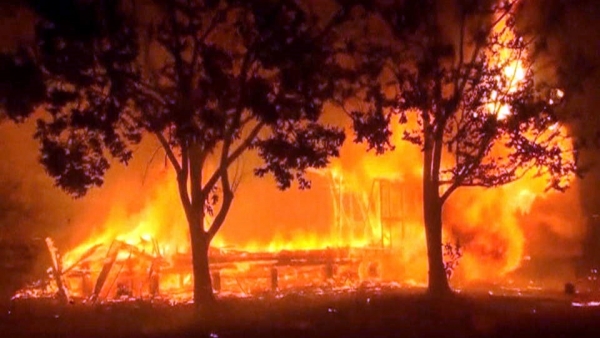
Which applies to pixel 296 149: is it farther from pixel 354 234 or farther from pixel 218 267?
pixel 354 234

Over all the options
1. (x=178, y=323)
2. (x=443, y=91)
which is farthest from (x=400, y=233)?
(x=178, y=323)

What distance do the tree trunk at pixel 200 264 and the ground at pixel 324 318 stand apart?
0.37 meters

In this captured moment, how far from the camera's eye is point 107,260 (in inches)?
972

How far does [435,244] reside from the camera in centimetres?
2175

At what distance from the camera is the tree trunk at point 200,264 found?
19.4 metres

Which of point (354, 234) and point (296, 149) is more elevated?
point (296, 149)

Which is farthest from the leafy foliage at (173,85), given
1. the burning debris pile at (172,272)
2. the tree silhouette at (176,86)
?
the burning debris pile at (172,272)

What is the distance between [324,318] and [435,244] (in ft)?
16.2

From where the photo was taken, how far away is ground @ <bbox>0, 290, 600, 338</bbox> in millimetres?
15977

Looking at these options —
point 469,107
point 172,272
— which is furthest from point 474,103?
point 172,272

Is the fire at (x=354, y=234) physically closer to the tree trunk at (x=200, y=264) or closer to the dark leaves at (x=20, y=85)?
the tree trunk at (x=200, y=264)

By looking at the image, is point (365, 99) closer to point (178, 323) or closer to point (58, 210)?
point (178, 323)

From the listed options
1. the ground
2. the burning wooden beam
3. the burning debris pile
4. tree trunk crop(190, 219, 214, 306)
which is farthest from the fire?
tree trunk crop(190, 219, 214, 306)

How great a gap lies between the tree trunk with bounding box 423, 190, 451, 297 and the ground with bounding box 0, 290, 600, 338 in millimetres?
569
